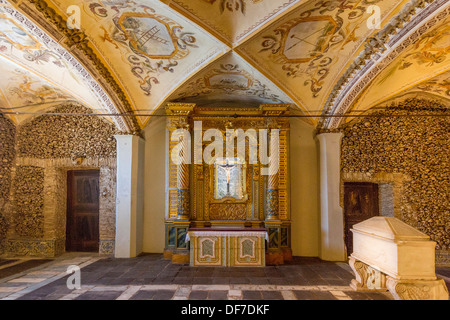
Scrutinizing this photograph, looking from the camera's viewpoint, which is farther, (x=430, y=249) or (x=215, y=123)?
(x=215, y=123)

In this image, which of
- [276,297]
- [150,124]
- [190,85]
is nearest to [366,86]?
[190,85]

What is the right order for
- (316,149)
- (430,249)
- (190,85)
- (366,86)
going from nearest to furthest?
(430,249) → (366,86) → (190,85) → (316,149)

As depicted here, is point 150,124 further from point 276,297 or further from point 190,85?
point 276,297

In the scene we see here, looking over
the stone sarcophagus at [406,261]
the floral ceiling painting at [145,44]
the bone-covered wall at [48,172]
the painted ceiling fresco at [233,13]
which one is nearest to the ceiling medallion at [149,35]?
the floral ceiling painting at [145,44]

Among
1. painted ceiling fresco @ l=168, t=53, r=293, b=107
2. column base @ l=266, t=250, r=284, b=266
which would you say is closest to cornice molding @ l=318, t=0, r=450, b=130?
painted ceiling fresco @ l=168, t=53, r=293, b=107

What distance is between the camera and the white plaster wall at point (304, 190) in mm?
7000

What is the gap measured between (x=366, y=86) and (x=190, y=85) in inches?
159

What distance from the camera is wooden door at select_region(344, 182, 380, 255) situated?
714 centimetres

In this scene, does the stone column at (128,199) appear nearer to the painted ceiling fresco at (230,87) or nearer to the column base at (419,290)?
the painted ceiling fresco at (230,87)

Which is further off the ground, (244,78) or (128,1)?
(128,1)

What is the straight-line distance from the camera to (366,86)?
229 inches

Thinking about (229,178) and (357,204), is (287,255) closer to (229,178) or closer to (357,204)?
(229,178)

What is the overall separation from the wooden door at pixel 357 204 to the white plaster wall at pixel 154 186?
16.7 feet

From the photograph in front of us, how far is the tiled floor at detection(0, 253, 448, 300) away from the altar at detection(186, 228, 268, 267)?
207mm
